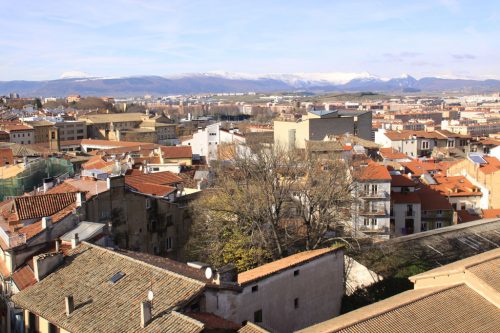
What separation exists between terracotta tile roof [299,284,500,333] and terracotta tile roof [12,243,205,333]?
308 cm

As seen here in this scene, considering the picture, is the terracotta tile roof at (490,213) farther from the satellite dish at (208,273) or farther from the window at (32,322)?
the window at (32,322)

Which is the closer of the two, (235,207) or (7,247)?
(7,247)

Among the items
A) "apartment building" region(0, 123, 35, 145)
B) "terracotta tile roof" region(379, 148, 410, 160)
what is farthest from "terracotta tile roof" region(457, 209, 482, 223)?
"apartment building" region(0, 123, 35, 145)

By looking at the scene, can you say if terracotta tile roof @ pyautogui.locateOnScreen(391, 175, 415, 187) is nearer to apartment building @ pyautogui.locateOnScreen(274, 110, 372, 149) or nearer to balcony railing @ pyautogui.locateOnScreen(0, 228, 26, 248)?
apartment building @ pyautogui.locateOnScreen(274, 110, 372, 149)

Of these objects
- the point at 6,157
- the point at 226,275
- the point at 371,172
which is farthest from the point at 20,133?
the point at 226,275

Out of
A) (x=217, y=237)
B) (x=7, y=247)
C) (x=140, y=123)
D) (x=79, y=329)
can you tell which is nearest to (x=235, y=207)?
(x=217, y=237)

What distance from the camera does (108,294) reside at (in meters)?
14.7

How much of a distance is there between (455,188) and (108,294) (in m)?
37.2

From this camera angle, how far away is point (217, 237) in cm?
2384

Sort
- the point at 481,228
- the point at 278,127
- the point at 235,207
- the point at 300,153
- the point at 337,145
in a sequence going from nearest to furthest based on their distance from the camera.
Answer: the point at 235,207
the point at 481,228
the point at 300,153
the point at 337,145
the point at 278,127

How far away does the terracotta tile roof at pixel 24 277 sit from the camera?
54.3ft

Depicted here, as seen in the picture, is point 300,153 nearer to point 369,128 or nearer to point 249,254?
point 249,254

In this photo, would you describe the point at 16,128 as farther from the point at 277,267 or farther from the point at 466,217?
the point at 277,267

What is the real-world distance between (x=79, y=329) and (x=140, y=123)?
328 ft
